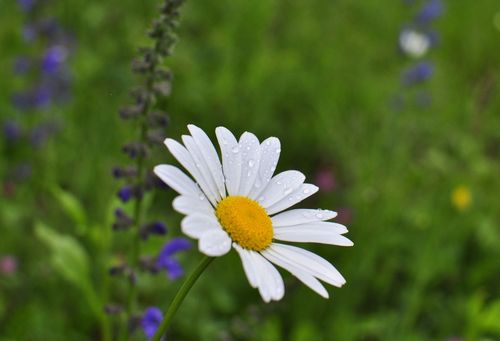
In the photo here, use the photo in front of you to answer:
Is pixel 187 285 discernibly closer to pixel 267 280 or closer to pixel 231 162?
pixel 267 280

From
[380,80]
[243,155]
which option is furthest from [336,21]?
[243,155]

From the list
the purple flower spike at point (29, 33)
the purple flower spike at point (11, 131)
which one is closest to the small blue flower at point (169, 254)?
A: the purple flower spike at point (11, 131)

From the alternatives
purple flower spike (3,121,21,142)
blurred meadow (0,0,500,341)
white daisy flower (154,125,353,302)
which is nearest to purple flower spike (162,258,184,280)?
blurred meadow (0,0,500,341)

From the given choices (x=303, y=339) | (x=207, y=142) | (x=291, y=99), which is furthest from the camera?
(x=291, y=99)

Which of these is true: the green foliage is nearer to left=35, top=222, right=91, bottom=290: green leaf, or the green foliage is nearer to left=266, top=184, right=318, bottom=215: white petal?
left=35, top=222, right=91, bottom=290: green leaf

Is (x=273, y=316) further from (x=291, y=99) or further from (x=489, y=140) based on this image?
(x=489, y=140)

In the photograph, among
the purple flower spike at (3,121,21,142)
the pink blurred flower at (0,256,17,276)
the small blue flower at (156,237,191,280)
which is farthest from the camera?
the purple flower spike at (3,121,21,142)
